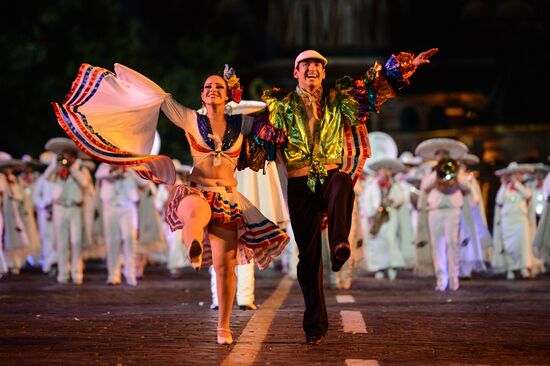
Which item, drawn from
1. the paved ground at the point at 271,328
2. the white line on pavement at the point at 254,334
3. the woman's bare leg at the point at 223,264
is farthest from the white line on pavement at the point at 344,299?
the woman's bare leg at the point at 223,264

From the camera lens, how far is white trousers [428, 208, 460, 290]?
1817 cm

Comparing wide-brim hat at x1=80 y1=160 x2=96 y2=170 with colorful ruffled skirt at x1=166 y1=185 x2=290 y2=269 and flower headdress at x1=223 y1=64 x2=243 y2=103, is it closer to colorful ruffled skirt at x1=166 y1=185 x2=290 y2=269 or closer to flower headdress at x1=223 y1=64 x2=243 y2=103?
flower headdress at x1=223 y1=64 x2=243 y2=103

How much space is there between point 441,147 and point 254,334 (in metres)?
8.78

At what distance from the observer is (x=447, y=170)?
1861cm

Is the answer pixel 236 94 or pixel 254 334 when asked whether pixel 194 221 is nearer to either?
pixel 236 94

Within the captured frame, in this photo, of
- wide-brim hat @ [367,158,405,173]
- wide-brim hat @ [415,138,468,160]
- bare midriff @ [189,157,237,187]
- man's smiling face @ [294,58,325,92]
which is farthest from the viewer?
wide-brim hat @ [367,158,405,173]

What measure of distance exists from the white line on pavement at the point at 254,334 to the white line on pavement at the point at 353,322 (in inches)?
28.6

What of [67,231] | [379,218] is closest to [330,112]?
[67,231]

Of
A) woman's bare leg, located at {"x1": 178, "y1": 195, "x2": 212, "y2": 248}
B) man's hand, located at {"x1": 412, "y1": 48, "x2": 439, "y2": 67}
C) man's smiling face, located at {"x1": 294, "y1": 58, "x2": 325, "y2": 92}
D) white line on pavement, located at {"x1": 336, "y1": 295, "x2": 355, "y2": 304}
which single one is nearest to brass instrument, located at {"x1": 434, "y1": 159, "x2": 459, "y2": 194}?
white line on pavement, located at {"x1": 336, "y1": 295, "x2": 355, "y2": 304}

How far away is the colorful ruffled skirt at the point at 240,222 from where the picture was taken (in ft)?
33.2

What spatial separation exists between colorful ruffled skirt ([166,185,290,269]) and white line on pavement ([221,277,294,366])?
0.67 metres

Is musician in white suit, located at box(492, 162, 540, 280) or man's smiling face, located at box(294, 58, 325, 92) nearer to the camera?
man's smiling face, located at box(294, 58, 325, 92)

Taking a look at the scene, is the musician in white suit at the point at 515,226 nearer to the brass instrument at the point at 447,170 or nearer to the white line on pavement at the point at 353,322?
the brass instrument at the point at 447,170

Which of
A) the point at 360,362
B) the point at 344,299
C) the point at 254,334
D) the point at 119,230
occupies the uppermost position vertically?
the point at 119,230
